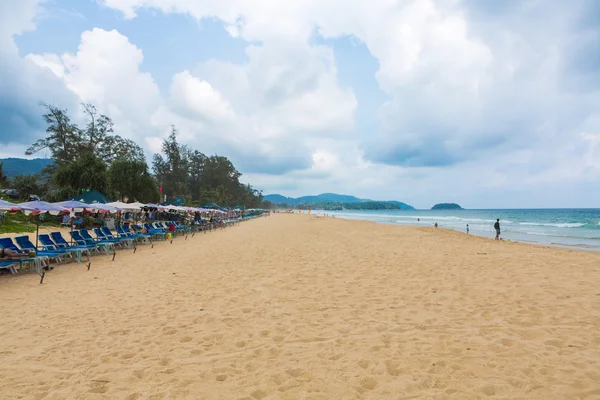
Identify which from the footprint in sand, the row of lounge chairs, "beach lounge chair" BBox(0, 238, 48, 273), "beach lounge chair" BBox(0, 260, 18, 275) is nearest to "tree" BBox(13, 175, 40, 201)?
the row of lounge chairs

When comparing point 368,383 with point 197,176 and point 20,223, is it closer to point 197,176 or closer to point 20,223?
point 20,223

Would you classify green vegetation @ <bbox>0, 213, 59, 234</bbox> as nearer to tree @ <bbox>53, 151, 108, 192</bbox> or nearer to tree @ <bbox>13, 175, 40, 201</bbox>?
tree @ <bbox>53, 151, 108, 192</bbox>

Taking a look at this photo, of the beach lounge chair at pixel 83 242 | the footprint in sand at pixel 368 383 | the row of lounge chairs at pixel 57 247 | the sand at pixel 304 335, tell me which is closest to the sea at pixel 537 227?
the sand at pixel 304 335

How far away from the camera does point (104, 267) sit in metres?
9.42

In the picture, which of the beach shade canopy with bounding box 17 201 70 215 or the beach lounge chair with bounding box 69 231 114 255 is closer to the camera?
the beach shade canopy with bounding box 17 201 70 215

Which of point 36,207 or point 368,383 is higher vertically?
point 36,207

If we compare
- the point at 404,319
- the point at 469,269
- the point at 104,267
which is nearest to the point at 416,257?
the point at 469,269

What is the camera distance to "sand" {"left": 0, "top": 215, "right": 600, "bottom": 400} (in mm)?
3018

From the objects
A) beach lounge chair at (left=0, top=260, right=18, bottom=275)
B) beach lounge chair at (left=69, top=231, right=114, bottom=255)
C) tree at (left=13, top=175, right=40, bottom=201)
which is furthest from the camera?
tree at (left=13, top=175, right=40, bottom=201)

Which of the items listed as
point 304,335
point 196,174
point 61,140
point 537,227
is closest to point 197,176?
point 196,174

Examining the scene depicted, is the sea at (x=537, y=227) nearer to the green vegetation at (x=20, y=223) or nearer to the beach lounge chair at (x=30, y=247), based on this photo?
the beach lounge chair at (x=30, y=247)

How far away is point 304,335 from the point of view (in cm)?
424

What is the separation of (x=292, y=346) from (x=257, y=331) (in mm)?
708

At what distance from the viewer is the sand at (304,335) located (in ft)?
9.90
